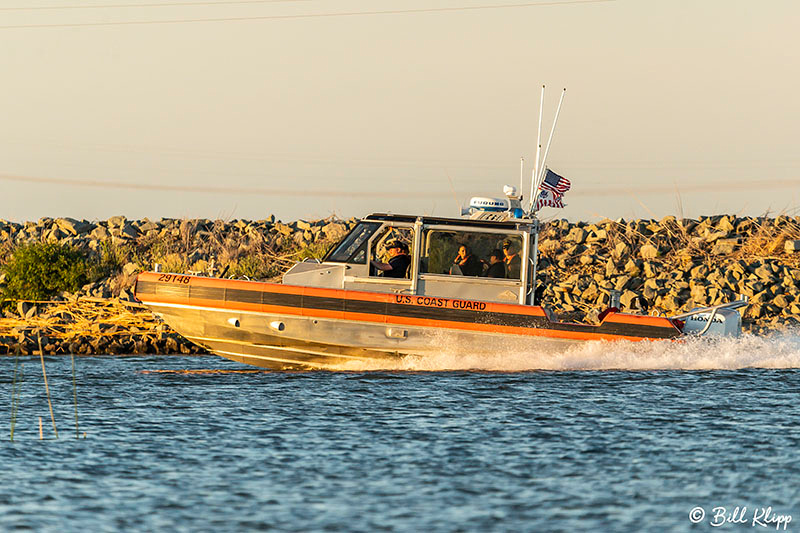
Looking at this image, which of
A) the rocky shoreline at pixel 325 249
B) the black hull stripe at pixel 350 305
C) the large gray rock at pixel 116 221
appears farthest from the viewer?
the large gray rock at pixel 116 221

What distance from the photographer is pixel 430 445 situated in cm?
1186

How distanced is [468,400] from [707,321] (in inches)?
188

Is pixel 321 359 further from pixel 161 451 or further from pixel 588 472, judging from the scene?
pixel 588 472

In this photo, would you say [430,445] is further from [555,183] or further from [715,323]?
[715,323]

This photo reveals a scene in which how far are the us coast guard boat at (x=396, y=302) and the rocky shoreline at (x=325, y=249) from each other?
4072mm

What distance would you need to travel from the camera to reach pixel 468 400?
14.7m

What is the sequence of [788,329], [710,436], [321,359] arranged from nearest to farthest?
[710,436]
[321,359]
[788,329]

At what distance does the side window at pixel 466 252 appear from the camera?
16.6m

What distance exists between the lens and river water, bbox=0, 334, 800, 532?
29.9ft

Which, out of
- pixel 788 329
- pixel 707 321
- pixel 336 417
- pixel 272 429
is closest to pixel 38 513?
pixel 272 429

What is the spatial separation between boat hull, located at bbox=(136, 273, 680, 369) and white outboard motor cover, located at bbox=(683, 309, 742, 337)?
1.26 meters

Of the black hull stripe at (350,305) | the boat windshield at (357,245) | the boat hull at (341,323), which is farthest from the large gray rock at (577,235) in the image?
the boat windshield at (357,245)

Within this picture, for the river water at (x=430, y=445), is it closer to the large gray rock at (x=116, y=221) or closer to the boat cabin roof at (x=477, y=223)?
the boat cabin roof at (x=477, y=223)

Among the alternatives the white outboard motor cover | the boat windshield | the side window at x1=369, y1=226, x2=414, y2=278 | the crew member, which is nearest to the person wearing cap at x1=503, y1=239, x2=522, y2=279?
the crew member
